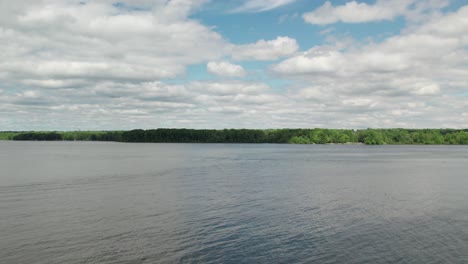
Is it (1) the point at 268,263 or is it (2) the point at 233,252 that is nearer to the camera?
(1) the point at 268,263

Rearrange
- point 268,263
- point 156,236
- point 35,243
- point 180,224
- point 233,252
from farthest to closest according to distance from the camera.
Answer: point 180,224, point 156,236, point 35,243, point 233,252, point 268,263

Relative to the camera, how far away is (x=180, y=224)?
2312cm

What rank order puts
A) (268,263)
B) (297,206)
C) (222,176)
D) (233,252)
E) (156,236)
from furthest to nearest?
(222,176) → (297,206) → (156,236) → (233,252) → (268,263)

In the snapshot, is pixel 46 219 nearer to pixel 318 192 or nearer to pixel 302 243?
pixel 302 243

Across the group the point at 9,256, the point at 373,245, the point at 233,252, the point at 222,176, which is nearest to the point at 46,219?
the point at 9,256

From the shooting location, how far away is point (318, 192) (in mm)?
36750

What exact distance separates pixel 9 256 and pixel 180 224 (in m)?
8.97

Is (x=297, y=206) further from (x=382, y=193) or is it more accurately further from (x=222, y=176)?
(x=222, y=176)

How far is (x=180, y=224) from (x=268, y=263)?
26.8 feet

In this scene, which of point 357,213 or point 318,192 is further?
point 318,192

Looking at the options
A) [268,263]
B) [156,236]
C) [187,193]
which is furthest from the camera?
[187,193]

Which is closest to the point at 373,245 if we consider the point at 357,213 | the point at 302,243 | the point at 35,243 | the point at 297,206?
the point at 302,243

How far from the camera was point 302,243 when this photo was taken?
63.3ft

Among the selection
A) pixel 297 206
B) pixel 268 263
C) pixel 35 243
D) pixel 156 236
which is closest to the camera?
pixel 268 263
